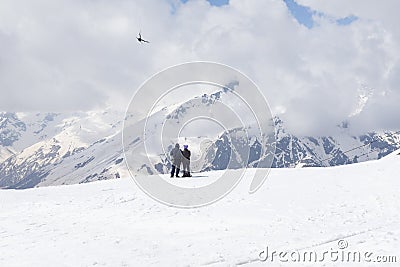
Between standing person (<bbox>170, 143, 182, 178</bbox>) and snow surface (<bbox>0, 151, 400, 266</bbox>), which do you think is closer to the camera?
snow surface (<bbox>0, 151, 400, 266</bbox>)

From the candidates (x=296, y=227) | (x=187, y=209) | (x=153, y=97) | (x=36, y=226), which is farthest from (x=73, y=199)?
(x=296, y=227)

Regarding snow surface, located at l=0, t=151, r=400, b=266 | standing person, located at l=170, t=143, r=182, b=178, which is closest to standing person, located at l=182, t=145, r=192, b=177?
standing person, located at l=170, t=143, r=182, b=178

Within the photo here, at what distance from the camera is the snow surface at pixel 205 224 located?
600 inches

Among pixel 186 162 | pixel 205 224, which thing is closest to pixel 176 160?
pixel 186 162

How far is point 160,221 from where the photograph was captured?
20000 millimetres

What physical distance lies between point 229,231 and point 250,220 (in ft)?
6.41

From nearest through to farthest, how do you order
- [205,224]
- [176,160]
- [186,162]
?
1. [205,224]
2. [176,160]
3. [186,162]

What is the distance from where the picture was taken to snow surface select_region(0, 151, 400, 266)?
1524cm

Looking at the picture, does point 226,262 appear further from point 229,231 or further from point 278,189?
point 278,189

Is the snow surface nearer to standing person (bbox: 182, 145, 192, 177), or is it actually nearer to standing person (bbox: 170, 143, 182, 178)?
standing person (bbox: 170, 143, 182, 178)

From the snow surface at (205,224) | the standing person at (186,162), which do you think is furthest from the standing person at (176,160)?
the snow surface at (205,224)

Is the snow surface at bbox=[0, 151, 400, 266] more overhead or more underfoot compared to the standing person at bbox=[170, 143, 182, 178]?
more underfoot

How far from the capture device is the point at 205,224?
19.2 meters

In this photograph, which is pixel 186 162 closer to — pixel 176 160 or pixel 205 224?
pixel 176 160
